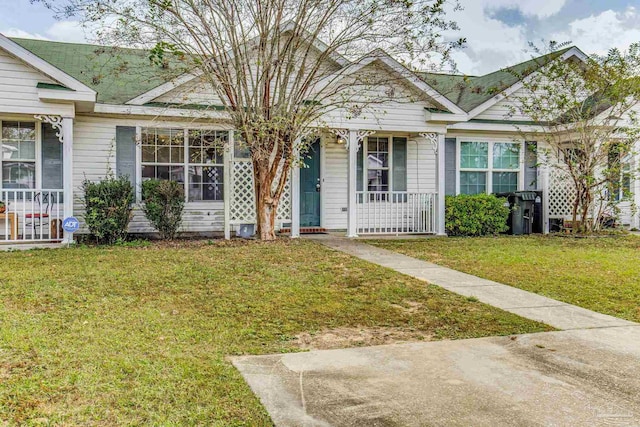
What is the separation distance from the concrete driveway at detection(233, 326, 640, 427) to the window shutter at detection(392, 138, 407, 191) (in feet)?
32.1

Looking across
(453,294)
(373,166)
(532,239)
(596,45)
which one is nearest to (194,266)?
(453,294)

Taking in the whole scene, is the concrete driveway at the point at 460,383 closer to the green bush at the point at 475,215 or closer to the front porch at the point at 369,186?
the front porch at the point at 369,186

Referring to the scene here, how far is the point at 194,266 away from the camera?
Answer: 795cm

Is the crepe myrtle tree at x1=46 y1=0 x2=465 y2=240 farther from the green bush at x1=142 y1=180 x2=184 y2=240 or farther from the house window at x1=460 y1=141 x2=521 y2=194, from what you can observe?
the house window at x1=460 y1=141 x2=521 y2=194

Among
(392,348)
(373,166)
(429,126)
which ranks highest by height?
(429,126)

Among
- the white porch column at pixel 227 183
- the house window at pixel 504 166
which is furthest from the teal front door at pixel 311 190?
the house window at pixel 504 166

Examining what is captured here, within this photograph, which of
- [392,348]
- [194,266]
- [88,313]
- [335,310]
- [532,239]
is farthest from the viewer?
[532,239]

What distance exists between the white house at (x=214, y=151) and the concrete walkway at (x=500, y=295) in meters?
3.81

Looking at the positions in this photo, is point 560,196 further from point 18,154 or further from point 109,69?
point 18,154

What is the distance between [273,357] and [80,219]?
9396 mm

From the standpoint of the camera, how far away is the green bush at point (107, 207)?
34.1 feet

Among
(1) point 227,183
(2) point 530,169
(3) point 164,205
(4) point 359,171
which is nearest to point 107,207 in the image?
(3) point 164,205

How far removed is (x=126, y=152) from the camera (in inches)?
467

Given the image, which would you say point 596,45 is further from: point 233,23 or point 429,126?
point 233,23
